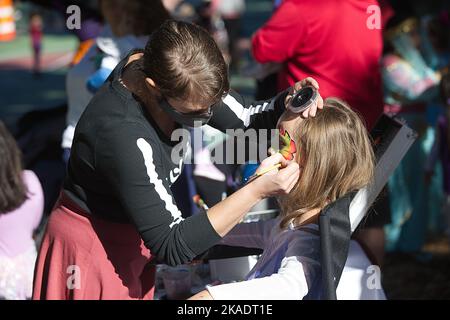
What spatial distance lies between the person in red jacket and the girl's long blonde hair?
1.16 metres

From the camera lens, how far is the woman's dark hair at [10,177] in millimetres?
3256

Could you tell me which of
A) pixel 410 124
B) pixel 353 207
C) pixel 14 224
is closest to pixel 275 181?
pixel 353 207

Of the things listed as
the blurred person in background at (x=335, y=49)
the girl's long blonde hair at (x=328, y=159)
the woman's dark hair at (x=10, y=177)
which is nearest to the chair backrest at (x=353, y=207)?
the girl's long blonde hair at (x=328, y=159)

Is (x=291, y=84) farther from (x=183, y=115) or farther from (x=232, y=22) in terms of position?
(x=232, y=22)

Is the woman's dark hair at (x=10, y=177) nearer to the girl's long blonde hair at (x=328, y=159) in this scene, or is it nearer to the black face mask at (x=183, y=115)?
the black face mask at (x=183, y=115)

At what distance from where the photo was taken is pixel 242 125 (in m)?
2.62

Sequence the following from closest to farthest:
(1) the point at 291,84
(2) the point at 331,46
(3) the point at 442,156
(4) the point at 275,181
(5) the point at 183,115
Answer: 1. (4) the point at 275,181
2. (5) the point at 183,115
3. (2) the point at 331,46
4. (1) the point at 291,84
5. (3) the point at 442,156

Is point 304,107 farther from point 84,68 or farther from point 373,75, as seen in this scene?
point 84,68

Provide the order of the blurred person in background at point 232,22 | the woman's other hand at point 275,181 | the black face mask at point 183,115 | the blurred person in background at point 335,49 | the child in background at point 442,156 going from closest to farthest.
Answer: the woman's other hand at point 275,181
the black face mask at point 183,115
the blurred person in background at point 335,49
the child in background at point 442,156
the blurred person in background at point 232,22

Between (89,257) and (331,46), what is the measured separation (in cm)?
170

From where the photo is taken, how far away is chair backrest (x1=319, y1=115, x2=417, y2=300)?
200 centimetres

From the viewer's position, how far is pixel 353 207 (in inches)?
95.3

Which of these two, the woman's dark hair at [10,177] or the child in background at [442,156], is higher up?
the child in background at [442,156]

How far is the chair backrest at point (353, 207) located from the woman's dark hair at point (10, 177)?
160cm
